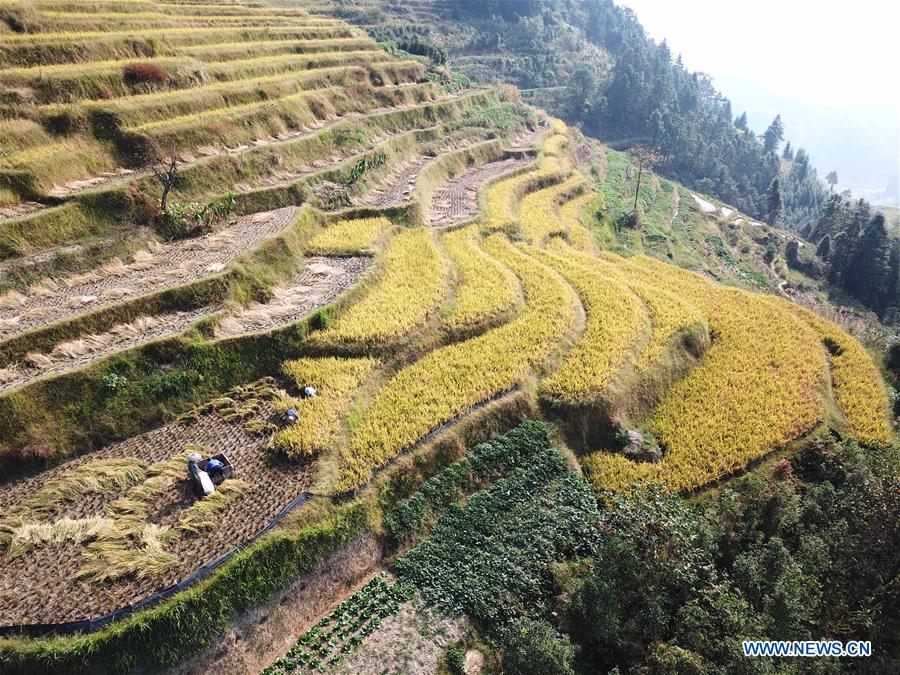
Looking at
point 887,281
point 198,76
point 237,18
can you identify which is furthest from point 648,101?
point 198,76

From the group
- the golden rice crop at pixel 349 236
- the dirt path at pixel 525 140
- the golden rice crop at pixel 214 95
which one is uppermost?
the golden rice crop at pixel 214 95

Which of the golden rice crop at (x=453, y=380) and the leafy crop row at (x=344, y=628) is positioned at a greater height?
the golden rice crop at (x=453, y=380)

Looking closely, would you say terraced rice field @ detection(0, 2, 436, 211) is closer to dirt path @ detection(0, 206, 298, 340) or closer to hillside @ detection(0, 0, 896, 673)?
hillside @ detection(0, 0, 896, 673)

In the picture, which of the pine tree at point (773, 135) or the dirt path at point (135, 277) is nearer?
the dirt path at point (135, 277)

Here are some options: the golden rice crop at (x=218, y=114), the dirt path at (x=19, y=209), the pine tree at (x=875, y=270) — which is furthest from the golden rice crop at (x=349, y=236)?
the pine tree at (x=875, y=270)

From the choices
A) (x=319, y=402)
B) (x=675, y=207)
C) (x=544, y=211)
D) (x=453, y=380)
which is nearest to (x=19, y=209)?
(x=319, y=402)

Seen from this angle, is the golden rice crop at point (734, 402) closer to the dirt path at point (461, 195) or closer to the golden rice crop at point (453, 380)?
the golden rice crop at point (453, 380)

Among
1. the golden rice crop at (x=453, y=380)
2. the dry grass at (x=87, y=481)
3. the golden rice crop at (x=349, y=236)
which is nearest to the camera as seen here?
the dry grass at (x=87, y=481)
